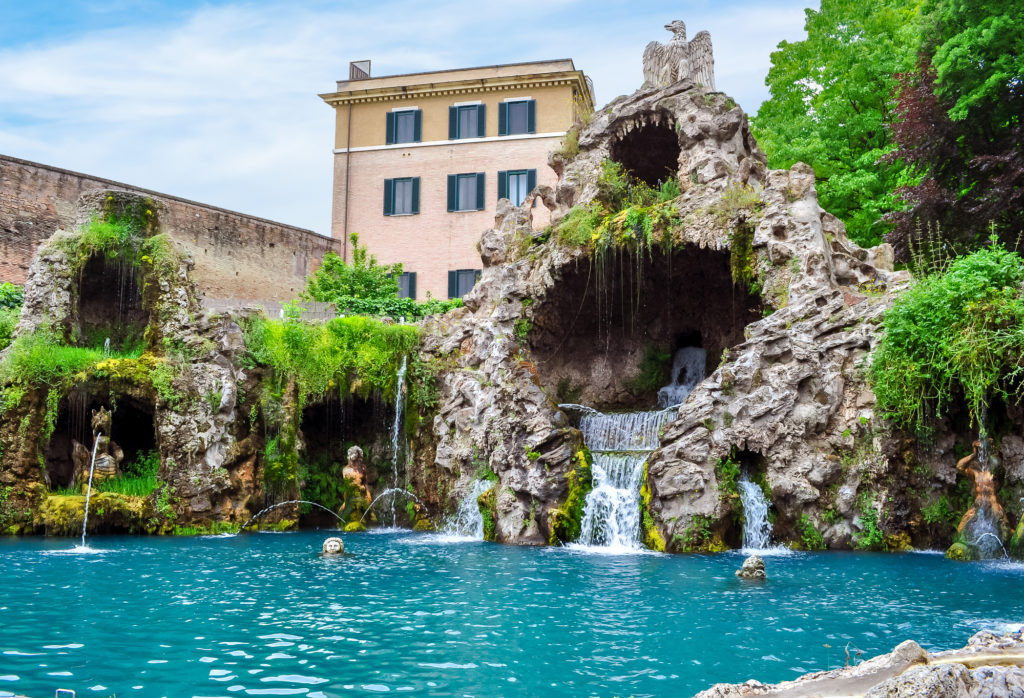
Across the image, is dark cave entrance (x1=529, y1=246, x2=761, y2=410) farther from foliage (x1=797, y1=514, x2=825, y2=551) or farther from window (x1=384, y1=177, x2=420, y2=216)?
window (x1=384, y1=177, x2=420, y2=216)

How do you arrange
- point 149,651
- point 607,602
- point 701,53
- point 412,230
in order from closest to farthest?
point 149,651 < point 607,602 < point 701,53 < point 412,230

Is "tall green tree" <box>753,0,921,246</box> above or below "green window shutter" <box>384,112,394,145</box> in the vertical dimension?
below

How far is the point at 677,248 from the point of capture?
18.9 m

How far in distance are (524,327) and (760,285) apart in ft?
17.1

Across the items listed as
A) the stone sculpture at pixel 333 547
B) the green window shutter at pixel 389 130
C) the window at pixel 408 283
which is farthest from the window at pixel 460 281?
the stone sculpture at pixel 333 547

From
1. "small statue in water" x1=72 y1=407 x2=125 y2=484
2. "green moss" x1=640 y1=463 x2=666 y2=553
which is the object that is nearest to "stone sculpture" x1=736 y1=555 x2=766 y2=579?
"green moss" x1=640 y1=463 x2=666 y2=553

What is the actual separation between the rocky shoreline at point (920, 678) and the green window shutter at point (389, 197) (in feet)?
107

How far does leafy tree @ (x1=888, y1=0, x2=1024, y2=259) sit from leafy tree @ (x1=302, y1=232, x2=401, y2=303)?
669 inches

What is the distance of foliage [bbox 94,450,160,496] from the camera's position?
17.6m

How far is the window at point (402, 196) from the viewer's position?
118 ft

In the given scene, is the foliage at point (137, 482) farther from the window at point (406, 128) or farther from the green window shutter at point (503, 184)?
the window at point (406, 128)

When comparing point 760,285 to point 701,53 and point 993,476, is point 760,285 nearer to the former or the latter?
point 993,476

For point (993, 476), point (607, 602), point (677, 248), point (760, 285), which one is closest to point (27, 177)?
point (677, 248)

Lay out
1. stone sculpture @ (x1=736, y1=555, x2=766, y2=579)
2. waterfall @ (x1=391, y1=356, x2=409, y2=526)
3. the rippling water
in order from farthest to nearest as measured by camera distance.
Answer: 1. waterfall @ (x1=391, y1=356, x2=409, y2=526)
2. stone sculpture @ (x1=736, y1=555, x2=766, y2=579)
3. the rippling water
